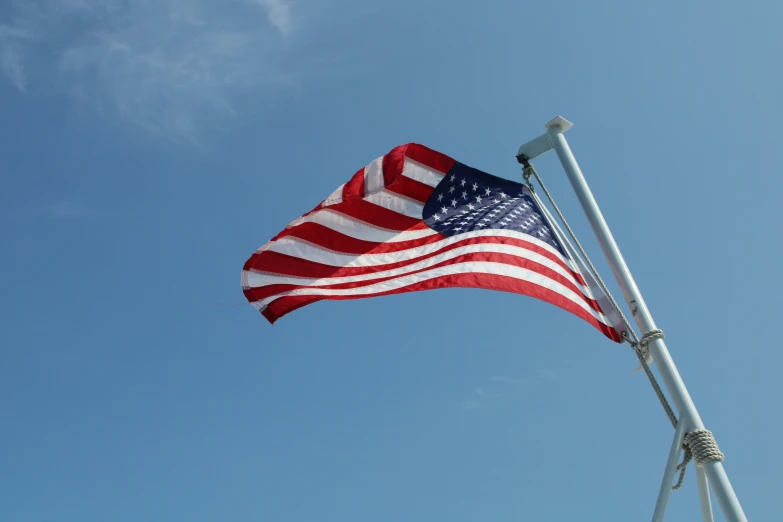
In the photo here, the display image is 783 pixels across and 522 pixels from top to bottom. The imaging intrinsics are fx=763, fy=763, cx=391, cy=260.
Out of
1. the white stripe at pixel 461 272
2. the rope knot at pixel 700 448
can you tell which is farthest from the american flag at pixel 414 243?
the rope knot at pixel 700 448

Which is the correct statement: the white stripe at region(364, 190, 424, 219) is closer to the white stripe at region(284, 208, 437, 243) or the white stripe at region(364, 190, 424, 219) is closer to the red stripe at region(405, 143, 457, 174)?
the white stripe at region(284, 208, 437, 243)

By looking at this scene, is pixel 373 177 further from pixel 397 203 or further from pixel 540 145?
pixel 540 145

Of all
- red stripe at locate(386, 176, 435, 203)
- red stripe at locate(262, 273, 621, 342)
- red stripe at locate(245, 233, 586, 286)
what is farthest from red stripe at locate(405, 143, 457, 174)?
red stripe at locate(262, 273, 621, 342)

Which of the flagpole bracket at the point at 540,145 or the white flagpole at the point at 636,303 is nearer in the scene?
the white flagpole at the point at 636,303

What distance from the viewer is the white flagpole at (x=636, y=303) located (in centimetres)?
792

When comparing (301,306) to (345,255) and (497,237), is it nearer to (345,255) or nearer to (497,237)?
(345,255)

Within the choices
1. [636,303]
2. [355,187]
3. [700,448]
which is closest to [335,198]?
[355,187]

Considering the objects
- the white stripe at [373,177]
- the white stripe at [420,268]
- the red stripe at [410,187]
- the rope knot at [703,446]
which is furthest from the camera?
the white stripe at [373,177]

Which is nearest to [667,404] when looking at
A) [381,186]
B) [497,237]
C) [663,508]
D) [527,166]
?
[663,508]

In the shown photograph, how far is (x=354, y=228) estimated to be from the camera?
12805mm

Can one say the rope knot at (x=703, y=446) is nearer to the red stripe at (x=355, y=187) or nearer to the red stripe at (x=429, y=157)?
the red stripe at (x=429, y=157)

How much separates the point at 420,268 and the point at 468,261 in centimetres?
86

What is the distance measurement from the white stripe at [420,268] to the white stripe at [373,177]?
1.75 metres

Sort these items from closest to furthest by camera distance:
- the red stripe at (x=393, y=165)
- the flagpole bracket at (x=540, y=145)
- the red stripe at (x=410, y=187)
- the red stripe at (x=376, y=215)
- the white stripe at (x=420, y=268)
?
the white stripe at (x=420, y=268) → the flagpole bracket at (x=540, y=145) → the red stripe at (x=376, y=215) → the red stripe at (x=410, y=187) → the red stripe at (x=393, y=165)
